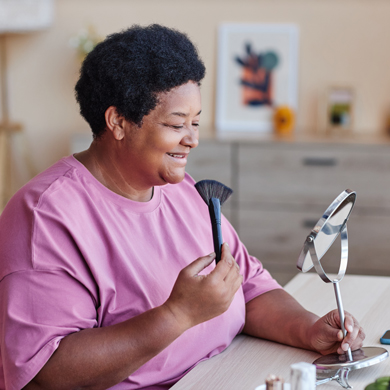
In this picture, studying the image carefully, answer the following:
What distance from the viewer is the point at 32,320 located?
3.28 ft

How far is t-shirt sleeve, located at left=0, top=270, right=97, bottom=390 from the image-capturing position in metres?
0.99

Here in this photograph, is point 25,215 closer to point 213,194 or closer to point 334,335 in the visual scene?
point 213,194

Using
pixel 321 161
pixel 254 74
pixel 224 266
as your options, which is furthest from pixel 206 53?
pixel 224 266

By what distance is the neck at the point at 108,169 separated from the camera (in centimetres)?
122

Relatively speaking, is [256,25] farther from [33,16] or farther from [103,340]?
[103,340]

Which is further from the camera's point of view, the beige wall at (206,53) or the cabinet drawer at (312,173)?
the beige wall at (206,53)

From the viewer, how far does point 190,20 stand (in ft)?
11.7

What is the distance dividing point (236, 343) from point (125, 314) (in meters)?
0.29

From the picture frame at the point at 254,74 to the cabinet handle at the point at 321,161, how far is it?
1.64 feet

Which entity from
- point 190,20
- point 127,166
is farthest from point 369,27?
point 127,166

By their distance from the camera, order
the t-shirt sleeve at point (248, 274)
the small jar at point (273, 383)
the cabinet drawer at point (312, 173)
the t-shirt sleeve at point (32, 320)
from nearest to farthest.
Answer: the small jar at point (273, 383) < the t-shirt sleeve at point (32, 320) < the t-shirt sleeve at point (248, 274) < the cabinet drawer at point (312, 173)

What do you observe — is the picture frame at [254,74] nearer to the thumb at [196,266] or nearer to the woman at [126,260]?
the woman at [126,260]

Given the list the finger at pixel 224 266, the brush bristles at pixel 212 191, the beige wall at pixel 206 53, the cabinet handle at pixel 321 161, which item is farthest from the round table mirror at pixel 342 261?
the beige wall at pixel 206 53

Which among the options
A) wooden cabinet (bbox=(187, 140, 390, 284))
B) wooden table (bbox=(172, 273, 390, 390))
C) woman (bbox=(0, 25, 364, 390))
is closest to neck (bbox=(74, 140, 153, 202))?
woman (bbox=(0, 25, 364, 390))
